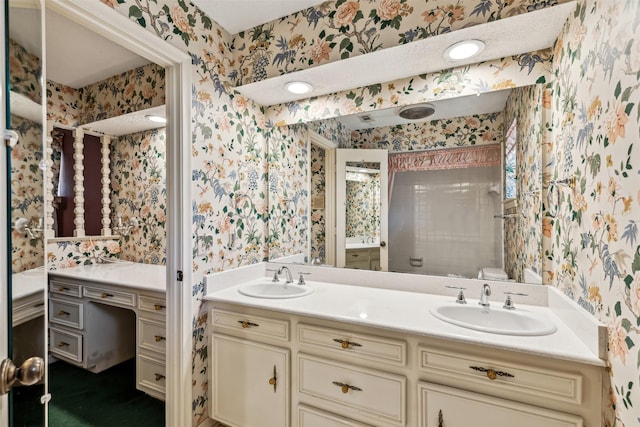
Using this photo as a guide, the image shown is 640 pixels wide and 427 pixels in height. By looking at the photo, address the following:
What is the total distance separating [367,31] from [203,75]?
3.14 feet

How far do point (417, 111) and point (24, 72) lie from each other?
1743 millimetres

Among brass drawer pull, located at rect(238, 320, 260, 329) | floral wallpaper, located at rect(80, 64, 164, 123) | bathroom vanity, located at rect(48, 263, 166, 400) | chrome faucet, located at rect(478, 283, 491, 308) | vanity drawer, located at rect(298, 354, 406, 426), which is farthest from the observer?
floral wallpaper, located at rect(80, 64, 164, 123)

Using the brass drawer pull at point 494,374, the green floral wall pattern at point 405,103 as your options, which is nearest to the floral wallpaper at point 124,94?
the green floral wall pattern at point 405,103

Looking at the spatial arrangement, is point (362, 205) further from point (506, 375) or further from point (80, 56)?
point (80, 56)

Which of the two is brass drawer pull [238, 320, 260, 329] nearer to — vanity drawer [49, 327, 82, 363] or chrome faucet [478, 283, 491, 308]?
chrome faucet [478, 283, 491, 308]

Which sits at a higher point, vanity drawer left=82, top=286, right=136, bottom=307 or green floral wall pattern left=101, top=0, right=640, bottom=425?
green floral wall pattern left=101, top=0, right=640, bottom=425

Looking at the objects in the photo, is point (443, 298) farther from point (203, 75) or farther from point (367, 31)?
point (203, 75)

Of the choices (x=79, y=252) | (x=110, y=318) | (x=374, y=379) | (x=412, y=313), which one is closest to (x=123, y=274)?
(x=110, y=318)

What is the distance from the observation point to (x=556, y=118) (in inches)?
54.2

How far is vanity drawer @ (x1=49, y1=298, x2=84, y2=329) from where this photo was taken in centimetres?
236

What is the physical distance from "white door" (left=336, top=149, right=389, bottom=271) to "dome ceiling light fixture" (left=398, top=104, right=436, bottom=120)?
0.26 metres

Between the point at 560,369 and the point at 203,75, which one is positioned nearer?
the point at 560,369

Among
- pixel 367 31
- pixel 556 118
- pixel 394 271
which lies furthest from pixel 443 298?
pixel 367 31

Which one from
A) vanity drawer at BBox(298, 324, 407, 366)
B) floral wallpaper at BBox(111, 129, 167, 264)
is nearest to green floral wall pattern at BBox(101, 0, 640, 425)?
vanity drawer at BBox(298, 324, 407, 366)
